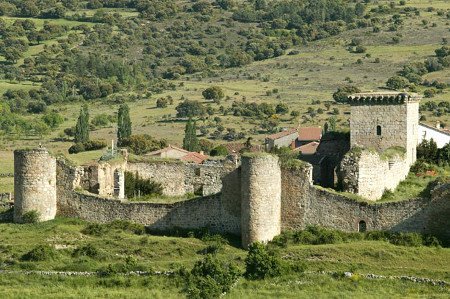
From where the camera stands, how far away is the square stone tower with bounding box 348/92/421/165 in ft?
146

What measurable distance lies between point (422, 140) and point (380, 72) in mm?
60736

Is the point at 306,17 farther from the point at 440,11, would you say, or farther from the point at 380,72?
the point at 380,72

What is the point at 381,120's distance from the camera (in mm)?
44531

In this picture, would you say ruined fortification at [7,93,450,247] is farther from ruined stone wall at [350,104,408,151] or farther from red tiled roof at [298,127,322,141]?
red tiled roof at [298,127,322,141]

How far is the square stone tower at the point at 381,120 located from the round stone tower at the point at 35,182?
1100 cm

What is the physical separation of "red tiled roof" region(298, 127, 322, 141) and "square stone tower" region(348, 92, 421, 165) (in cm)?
2049

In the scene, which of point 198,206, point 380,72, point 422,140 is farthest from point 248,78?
point 198,206

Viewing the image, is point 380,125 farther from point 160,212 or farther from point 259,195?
point 160,212

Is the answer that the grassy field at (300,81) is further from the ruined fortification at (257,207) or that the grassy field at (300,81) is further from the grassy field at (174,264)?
the grassy field at (174,264)

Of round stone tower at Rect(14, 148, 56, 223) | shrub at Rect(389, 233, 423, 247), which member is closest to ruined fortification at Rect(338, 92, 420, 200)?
shrub at Rect(389, 233, 423, 247)

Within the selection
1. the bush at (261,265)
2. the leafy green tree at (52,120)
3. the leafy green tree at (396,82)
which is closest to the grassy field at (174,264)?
the bush at (261,265)

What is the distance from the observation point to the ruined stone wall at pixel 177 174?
4409cm

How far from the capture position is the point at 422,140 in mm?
49312

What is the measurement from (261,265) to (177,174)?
992cm
